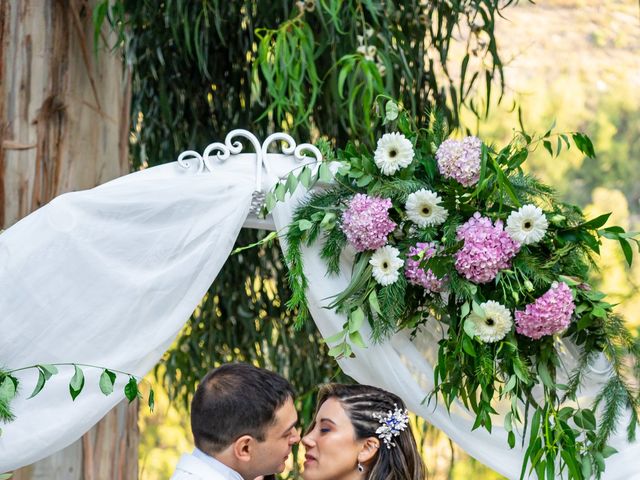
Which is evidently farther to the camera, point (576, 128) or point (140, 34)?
point (576, 128)

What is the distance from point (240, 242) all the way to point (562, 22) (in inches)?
253

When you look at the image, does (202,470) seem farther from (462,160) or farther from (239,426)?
(462,160)

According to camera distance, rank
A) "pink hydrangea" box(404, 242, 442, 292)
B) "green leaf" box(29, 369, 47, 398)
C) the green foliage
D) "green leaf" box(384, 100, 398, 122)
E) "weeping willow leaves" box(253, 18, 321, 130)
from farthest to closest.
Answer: the green foliage, "weeping willow leaves" box(253, 18, 321, 130), "green leaf" box(384, 100, 398, 122), "pink hydrangea" box(404, 242, 442, 292), "green leaf" box(29, 369, 47, 398)

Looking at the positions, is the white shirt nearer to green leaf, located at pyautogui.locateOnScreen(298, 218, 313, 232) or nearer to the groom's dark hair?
the groom's dark hair

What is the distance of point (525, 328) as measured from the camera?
2240 mm

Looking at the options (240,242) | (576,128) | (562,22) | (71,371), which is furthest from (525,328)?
(562,22)

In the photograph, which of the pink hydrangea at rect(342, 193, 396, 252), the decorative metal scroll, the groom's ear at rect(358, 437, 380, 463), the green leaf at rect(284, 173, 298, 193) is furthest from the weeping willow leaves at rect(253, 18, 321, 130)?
the groom's ear at rect(358, 437, 380, 463)

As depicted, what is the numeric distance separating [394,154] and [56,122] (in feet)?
3.77

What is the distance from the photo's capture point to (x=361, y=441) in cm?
238

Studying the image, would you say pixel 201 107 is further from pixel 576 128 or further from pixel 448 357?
pixel 576 128

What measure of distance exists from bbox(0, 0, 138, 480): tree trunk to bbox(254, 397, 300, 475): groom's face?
945 mm

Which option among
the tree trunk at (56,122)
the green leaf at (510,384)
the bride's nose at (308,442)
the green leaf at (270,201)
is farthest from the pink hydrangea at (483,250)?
the tree trunk at (56,122)

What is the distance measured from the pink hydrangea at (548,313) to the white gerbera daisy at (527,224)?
0.12 meters

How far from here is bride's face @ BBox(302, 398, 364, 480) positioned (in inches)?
92.7
